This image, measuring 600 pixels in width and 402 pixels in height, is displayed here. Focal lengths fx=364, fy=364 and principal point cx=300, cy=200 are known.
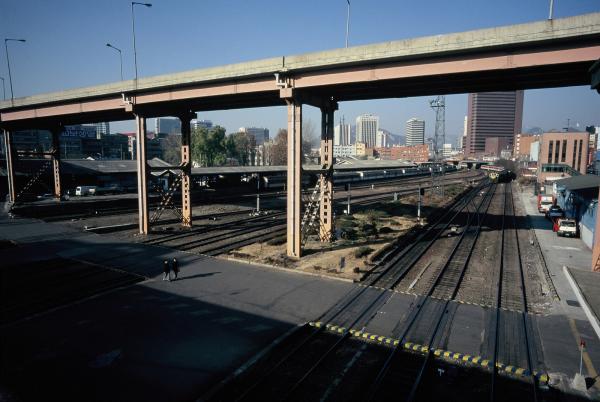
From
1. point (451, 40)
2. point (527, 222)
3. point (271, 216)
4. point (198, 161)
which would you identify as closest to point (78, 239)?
point (271, 216)

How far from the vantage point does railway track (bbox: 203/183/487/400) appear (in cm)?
1186

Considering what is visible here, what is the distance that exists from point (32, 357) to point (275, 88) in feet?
68.6

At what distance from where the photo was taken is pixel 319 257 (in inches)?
1115

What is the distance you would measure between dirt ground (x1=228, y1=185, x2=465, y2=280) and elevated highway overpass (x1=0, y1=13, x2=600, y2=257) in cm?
180

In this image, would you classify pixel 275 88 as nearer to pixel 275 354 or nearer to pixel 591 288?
pixel 275 354

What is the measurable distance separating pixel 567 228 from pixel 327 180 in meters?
25.1

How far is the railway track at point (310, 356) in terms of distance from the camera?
1186 cm

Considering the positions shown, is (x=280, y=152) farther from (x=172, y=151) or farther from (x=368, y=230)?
(x=368, y=230)

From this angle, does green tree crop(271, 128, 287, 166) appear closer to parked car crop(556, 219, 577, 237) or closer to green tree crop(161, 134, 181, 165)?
green tree crop(161, 134, 181, 165)

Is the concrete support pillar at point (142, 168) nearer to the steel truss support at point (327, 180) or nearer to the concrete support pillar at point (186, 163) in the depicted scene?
the concrete support pillar at point (186, 163)

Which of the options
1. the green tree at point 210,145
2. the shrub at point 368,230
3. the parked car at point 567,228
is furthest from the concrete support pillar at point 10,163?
the parked car at point 567,228

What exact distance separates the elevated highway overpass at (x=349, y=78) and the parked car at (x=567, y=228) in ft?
56.8

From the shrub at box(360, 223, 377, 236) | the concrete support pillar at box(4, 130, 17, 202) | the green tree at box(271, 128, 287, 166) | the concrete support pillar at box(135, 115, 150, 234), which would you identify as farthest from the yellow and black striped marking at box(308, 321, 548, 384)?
the green tree at box(271, 128, 287, 166)

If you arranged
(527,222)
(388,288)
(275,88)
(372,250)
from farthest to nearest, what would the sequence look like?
Result: (527,222)
(372,250)
(275,88)
(388,288)
